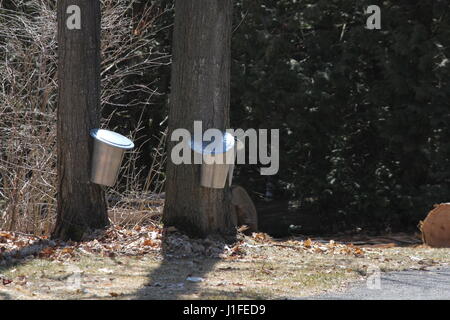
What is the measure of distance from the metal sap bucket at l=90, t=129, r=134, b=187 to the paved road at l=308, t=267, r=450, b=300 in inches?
126

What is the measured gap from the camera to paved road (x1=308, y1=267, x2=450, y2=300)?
26.6 feet

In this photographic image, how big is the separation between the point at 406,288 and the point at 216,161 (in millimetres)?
2798

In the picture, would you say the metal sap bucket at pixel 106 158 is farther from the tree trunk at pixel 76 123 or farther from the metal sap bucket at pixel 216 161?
the metal sap bucket at pixel 216 161

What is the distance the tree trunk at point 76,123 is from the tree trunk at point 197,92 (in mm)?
925

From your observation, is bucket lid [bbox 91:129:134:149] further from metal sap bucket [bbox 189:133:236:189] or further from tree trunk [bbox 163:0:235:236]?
metal sap bucket [bbox 189:133:236:189]

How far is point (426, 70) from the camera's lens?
58.9 ft

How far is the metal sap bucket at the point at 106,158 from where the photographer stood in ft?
35.4

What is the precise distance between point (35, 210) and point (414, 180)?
340 inches

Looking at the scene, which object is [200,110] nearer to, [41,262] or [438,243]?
[41,262]

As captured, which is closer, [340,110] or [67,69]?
[67,69]

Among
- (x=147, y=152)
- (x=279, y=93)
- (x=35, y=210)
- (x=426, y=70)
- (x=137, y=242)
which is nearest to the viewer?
(x=137, y=242)

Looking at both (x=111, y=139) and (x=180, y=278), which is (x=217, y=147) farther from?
(x=180, y=278)

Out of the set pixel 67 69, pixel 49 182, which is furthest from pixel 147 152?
pixel 67 69

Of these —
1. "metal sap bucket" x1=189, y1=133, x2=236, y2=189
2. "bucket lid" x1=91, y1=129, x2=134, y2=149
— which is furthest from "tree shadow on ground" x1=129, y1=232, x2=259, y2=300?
"bucket lid" x1=91, y1=129, x2=134, y2=149
